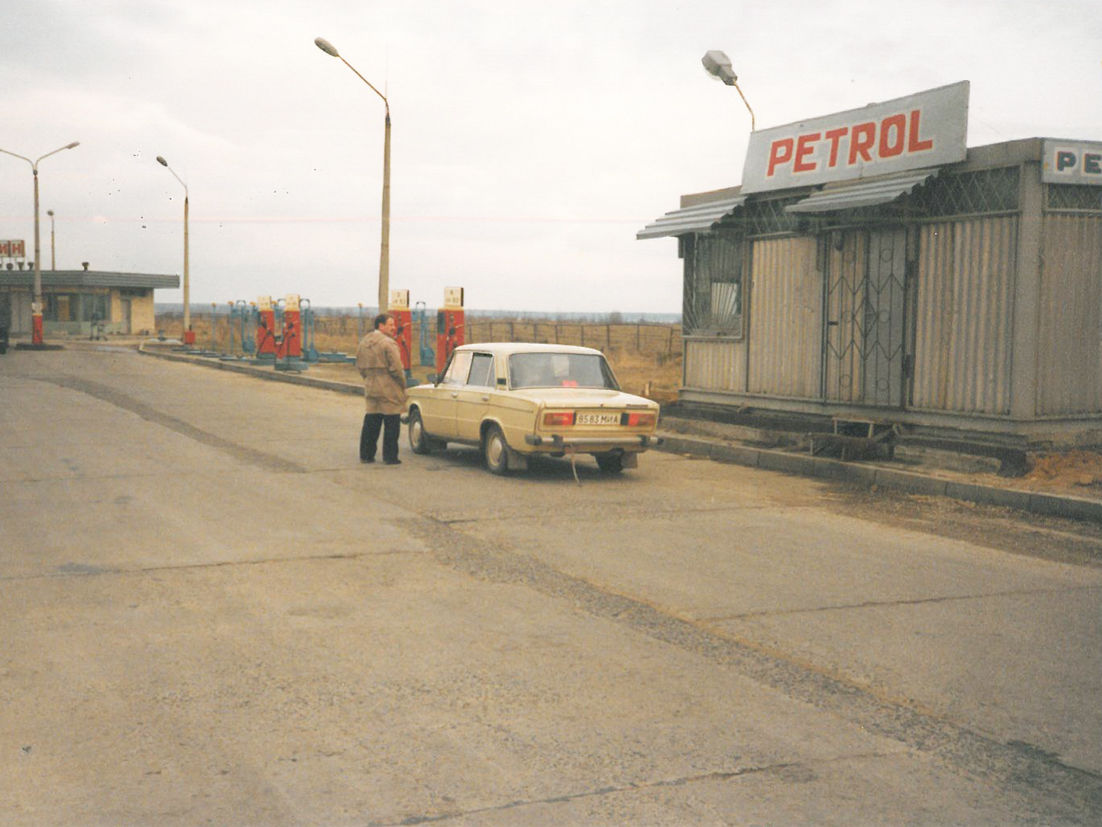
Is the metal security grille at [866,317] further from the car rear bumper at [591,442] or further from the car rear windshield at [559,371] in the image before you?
the car rear windshield at [559,371]

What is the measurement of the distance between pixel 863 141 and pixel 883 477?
15.2 feet

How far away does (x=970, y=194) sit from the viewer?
42.9 feet

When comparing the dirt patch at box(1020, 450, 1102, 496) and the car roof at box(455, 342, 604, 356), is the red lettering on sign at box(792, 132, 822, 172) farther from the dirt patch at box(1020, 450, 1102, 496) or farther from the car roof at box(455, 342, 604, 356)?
the dirt patch at box(1020, 450, 1102, 496)

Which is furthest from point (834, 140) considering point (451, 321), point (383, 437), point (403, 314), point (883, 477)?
point (403, 314)

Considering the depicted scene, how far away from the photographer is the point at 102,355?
43281 mm

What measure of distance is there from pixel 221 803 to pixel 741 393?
1394 cm

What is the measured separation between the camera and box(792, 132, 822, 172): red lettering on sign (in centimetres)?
1566

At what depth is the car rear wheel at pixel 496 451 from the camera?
1284 cm

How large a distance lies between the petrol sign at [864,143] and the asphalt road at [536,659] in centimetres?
460

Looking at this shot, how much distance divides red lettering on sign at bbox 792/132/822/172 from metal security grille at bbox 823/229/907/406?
117 centimetres

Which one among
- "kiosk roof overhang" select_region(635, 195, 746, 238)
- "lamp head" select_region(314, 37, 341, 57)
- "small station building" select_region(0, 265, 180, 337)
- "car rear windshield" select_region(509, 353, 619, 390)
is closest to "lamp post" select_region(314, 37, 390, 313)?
"lamp head" select_region(314, 37, 341, 57)

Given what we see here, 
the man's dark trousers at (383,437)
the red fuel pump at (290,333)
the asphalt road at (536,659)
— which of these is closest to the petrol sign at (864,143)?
the asphalt road at (536,659)

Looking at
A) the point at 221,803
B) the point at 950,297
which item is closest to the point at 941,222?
the point at 950,297

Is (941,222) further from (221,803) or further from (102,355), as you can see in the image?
(102,355)
